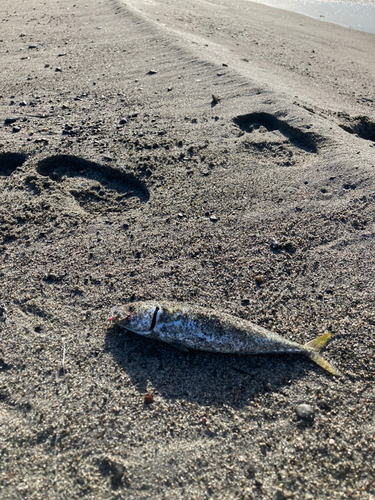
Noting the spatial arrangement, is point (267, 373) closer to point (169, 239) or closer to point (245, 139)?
point (169, 239)

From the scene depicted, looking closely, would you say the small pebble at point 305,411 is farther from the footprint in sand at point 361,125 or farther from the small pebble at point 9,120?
the small pebble at point 9,120

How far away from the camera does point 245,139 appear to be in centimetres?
419

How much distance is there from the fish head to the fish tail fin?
102 cm

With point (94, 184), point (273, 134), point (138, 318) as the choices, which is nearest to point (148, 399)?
point (138, 318)

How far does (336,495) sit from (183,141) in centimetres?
343

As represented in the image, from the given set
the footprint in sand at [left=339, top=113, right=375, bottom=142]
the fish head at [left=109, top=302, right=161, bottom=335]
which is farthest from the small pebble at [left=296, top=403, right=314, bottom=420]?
the footprint in sand at [left=339, top=113, right=375, bottom=142]

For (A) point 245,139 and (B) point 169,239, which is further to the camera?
(A) point 245,139

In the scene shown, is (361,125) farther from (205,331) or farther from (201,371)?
(201,371)

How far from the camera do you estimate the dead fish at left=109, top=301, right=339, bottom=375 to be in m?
2.45

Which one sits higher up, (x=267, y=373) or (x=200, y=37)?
(x=200, y=37)

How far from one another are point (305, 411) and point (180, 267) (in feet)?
4.50

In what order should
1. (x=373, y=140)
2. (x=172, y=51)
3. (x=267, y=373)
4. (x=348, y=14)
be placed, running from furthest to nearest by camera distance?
(x=348, y=14), (x=172, y=51), (x=373, y=140), (x=267, y=373)

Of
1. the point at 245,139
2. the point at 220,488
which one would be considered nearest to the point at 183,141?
the point at 245,139

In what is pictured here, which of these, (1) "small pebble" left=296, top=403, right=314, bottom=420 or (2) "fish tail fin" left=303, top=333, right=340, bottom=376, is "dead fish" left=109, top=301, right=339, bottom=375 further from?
(1) "small pebble" left=296, top=403, right=314, bottom=420
